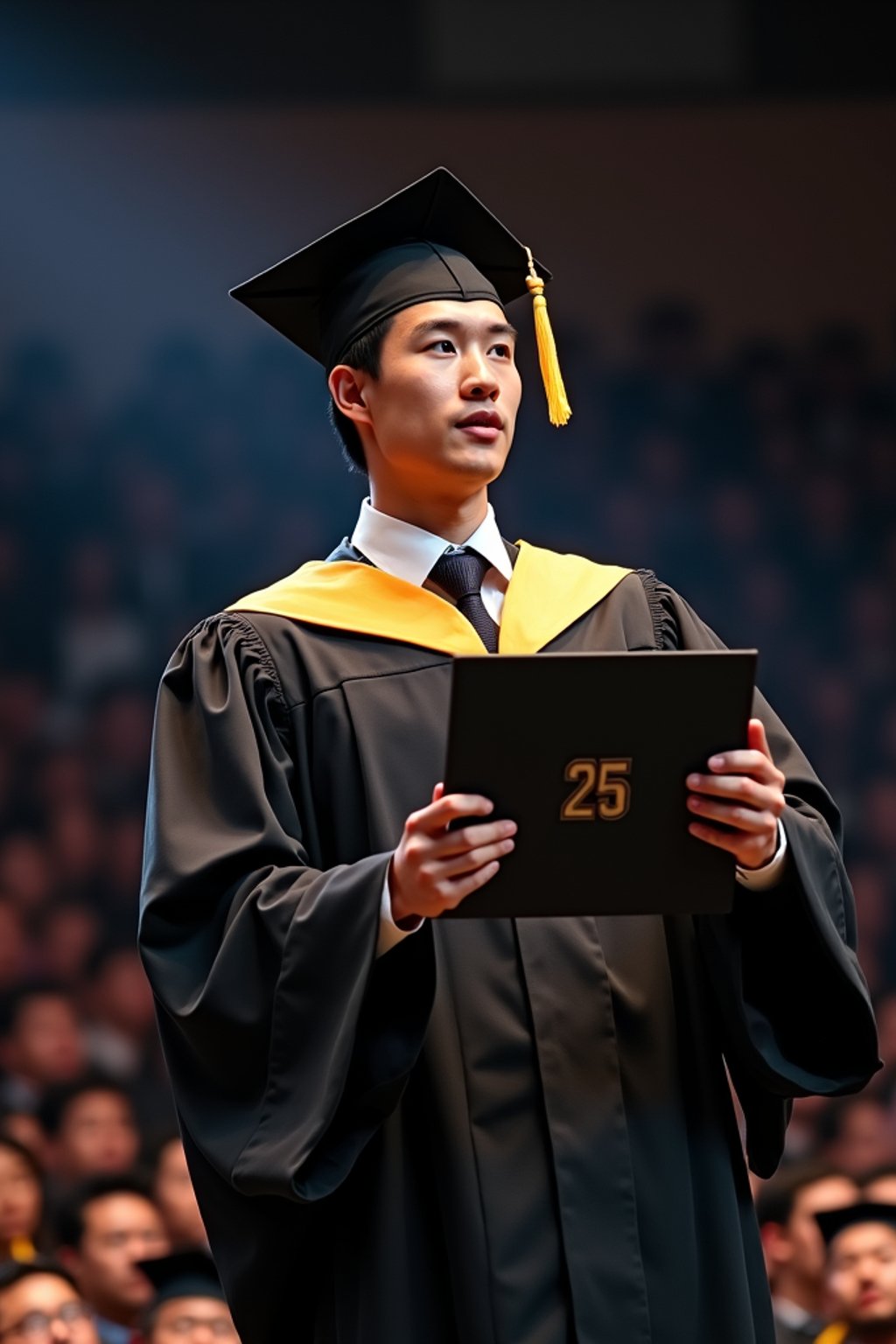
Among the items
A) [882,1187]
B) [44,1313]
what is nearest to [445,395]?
[44,1313]

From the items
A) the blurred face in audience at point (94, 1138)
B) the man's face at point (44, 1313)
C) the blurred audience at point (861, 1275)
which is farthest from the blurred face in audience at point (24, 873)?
the blurred audience at point (861, 1275)

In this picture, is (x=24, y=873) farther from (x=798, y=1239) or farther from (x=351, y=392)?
(x=351, y=392)

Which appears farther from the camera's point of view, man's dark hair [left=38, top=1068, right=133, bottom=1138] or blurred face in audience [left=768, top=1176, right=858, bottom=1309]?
man's dark hair [left=38, top=1068, right=133, bottom=1138]

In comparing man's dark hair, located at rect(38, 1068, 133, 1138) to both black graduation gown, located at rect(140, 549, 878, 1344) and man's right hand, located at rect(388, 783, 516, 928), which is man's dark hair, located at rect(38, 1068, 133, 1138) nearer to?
black graduation gown, located at rect(140, 549, 878, 1344)

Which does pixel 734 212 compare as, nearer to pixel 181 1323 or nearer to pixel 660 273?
pixel 660 273

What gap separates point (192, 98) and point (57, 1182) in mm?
3941

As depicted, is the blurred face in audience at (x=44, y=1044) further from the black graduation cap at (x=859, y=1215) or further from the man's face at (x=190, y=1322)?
the black graduation cap at (x=859, y=1215)

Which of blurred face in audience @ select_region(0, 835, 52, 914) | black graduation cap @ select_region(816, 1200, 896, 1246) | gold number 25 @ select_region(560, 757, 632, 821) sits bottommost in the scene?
black graduation cap @ select_region(816, 1200, 896, 1246)

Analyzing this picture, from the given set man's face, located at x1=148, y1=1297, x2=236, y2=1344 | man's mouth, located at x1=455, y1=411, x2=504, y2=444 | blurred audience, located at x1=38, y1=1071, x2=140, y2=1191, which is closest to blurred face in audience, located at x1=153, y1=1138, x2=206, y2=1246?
blurred audience, located at x1=38, y1=1071, x2=140, y2=1191

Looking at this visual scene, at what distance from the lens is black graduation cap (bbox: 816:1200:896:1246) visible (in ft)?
14.8

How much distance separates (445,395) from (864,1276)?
2.71 meters

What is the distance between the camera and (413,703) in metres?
2.40

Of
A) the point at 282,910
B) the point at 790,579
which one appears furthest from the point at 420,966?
the point at 790,579

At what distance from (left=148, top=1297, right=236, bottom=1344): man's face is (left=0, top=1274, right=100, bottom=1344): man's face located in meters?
0.14
